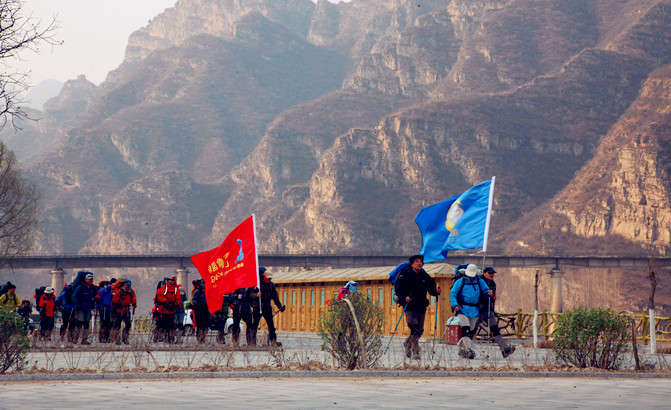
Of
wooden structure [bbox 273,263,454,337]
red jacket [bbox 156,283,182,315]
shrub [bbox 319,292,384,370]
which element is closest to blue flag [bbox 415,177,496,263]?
shrub [bbox 319,292,384,370]

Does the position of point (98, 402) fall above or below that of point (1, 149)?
below

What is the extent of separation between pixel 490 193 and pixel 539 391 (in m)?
7.63

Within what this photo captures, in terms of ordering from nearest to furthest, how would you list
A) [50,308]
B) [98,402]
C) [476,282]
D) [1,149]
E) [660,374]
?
[98,402]
[660,374]
[476,282]
[50,308]
[1,149]

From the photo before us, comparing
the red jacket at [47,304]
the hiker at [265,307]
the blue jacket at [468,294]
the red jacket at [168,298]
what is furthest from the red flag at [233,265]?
the red jacket at [47,304]

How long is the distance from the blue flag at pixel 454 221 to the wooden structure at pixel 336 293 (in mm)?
9642

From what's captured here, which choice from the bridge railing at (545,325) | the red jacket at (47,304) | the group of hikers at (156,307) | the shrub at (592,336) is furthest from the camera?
the bridge railing at (545,325)

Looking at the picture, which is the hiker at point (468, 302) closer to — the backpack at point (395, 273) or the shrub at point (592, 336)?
the backpack at point (395, 273)

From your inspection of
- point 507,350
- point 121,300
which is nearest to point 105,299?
point 121,300

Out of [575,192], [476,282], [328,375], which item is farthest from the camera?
[575,192]

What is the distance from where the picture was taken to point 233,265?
20.6m

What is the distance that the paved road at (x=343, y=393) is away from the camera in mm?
9914

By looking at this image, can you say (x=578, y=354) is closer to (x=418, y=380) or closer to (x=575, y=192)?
(x=418, y=380)

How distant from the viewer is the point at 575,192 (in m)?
179

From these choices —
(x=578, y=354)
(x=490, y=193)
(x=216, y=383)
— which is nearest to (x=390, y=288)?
(x=490, y=193)
